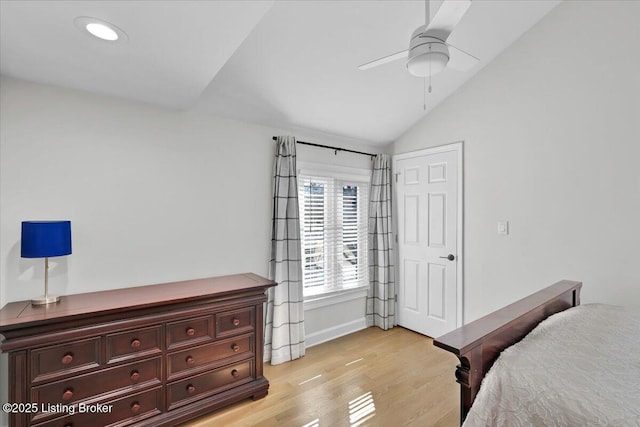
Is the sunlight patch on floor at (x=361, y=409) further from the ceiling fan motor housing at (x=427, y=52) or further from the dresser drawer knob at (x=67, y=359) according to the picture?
the ceiling fan motor housing at (x=427, y=52)

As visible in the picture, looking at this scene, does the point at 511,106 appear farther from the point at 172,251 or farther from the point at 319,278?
the point at 172,251

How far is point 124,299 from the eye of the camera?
188cm

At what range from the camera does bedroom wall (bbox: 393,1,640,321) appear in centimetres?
215

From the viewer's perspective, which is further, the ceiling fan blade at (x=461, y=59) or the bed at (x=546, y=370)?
the ceiling fan blade at (x=461, y=59)

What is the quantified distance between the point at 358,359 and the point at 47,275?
2508mm

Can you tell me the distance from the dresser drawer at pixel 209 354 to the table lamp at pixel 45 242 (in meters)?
0.82

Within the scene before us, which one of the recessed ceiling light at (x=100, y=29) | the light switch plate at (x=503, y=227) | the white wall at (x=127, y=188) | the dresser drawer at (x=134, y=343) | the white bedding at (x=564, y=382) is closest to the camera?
the white bedding at (x=564, y=382)

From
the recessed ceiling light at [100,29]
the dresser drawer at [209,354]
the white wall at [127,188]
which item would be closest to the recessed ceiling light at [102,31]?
the recessed ceiling light at [100,29]

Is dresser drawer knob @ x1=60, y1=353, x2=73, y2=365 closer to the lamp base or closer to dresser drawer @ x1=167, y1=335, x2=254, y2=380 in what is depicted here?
the lamp base

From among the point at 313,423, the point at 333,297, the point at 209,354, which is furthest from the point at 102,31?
the point at 333,297

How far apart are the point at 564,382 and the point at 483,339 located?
0.89 feet

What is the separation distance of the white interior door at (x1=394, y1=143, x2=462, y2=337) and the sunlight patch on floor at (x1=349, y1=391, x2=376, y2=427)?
139 cm

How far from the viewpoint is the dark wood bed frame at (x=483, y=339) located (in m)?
1.18

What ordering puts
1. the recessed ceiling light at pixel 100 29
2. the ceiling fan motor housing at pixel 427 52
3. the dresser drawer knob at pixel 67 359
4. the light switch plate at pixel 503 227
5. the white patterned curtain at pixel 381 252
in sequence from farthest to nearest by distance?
1. the white patterned curtain at pixel 381 252
2. the light switch plate at pixel 503 227
3. the dresser drawer knob at pixel 67 359
4. the ceiling fan motor housing at pixel 427 52
5. the recessed ceiling light at pixel 100 29
